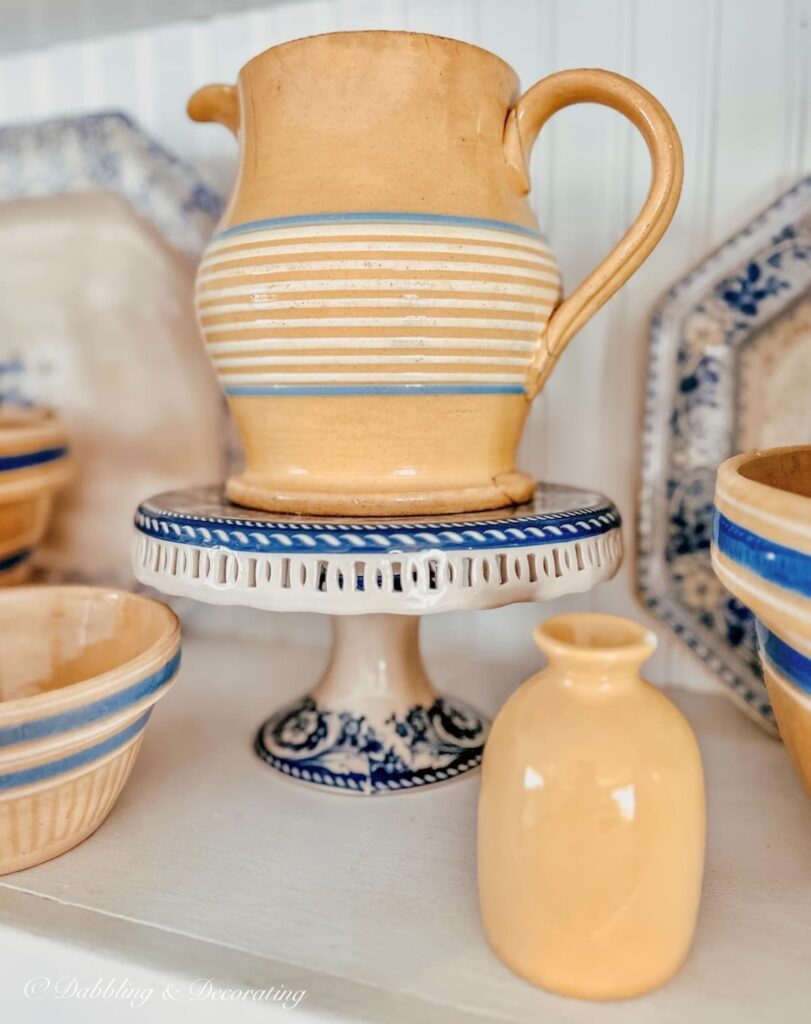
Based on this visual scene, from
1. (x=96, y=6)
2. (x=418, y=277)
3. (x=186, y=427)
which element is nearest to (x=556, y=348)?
(x=418, y=277)

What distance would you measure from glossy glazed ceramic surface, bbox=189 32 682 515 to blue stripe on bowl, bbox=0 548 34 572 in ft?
0.76

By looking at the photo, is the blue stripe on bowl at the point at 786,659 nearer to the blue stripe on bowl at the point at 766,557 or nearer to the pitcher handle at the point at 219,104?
the blue stripe on bowl at the point at 766,557

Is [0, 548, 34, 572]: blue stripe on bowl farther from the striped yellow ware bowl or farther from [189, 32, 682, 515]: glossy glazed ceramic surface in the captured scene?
the striped yellow ware bowl

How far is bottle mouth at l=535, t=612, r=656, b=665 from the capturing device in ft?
0.89

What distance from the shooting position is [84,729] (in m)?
0.33

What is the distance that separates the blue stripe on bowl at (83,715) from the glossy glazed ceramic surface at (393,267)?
3.8 inches

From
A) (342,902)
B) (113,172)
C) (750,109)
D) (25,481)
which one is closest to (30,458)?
(25,481)

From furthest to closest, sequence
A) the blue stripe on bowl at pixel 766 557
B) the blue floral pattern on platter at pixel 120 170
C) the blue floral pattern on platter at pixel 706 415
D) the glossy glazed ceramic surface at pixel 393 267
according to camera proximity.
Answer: the blue floral pattern on platter at pixel 120 170, the blue floral pattern on platter at pixel 706 415, the glossy glazed ceramic surface at pixel 393 267, the blue stripe on bowl at pixel 766 557

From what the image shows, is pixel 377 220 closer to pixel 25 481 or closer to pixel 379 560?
pixel 379 560

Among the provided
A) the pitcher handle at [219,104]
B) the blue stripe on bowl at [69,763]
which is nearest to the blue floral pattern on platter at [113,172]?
the pitcher handle at [219,104]

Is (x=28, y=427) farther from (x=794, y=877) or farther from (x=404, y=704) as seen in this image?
(x=794, y=877)

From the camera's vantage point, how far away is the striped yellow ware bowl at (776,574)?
26cm

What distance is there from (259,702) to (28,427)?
22cm

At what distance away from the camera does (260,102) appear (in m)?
0.40
